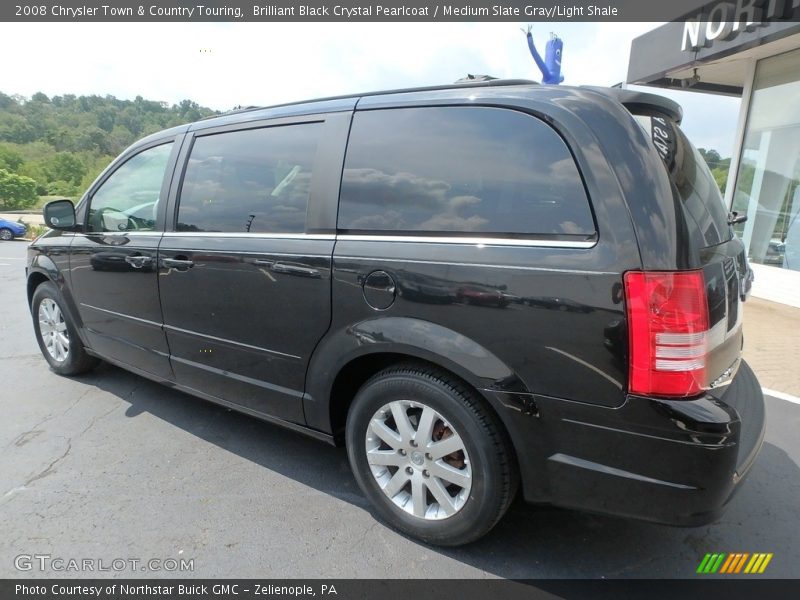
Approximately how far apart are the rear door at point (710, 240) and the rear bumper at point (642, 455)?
0.54 feet

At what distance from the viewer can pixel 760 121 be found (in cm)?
869

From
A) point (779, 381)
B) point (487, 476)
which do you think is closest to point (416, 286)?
point (487, 476)

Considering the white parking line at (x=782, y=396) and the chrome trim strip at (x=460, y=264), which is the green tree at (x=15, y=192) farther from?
the white parking line at (x=782, y=396)

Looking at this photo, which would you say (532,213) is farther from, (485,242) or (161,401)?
(161,401)

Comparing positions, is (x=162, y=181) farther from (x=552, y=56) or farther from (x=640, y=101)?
(x=552, y=56)

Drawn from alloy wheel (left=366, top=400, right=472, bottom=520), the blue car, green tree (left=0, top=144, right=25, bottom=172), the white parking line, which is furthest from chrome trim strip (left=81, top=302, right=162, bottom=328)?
green tree (left=0, top=144, right=25, bottom=172)

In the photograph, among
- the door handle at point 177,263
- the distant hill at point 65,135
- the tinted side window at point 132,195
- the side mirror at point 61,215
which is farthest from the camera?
the distant hill at point 65,135

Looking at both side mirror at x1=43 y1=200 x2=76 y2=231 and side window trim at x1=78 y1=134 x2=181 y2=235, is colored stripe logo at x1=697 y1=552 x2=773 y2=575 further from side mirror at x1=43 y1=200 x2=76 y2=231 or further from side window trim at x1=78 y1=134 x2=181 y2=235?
side mirror at x1=43 y1=200 x2=76 y2=231

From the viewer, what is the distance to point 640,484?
1.76 meters

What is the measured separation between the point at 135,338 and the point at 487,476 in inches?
99.7

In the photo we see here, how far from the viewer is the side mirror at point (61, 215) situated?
358 cm

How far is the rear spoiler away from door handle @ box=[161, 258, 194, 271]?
221 centimetres

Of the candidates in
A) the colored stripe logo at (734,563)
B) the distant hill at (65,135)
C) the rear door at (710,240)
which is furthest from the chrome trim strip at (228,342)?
the distant hill at (65,135)

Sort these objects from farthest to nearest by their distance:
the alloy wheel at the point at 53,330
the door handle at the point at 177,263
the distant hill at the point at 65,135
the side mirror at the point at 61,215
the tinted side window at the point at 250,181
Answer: the distant hill at the point at 65,135 < the alloy wheel at the point at 53,330 < the side mirror at the point at 61,215 < the door handle at the point at 177,263 < the tinted side window at the point at 250,181
